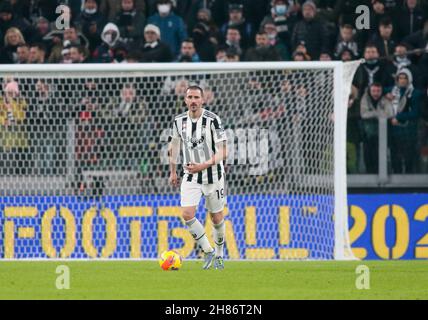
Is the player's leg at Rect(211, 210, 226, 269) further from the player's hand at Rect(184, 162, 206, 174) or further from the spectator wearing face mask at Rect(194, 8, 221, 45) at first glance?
the spectator wearing face mask at Rect(194, 8, 221, 45)

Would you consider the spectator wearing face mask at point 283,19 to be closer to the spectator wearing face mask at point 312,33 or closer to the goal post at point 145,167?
the spectator wearing face mask at point 312,33

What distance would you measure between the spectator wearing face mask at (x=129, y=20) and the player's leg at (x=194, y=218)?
579cm

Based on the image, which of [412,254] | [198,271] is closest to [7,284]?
[198,271]

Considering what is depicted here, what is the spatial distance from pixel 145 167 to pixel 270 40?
2.97 metres

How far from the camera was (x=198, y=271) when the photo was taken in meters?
12.9

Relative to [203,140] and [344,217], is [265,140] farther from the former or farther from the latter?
[203,140]

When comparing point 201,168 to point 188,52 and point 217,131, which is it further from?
point 188,52

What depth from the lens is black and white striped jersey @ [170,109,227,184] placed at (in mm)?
13188

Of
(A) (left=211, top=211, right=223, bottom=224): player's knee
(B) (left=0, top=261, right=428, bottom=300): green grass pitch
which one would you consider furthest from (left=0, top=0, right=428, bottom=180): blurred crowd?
(A) (left=211, top=211, right=223, bottom=224): player's knee

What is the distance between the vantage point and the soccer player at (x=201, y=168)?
13.1 m

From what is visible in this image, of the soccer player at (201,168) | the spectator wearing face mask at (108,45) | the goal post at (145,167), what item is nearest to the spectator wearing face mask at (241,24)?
the spectator wearing face mask at (108,45)

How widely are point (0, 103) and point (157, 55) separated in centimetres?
275

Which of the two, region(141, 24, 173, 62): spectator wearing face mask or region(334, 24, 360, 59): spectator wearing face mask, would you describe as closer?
region(334, 24, 360, 59): spectator wearing face mask

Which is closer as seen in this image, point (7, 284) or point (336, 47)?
point (7, 284)
